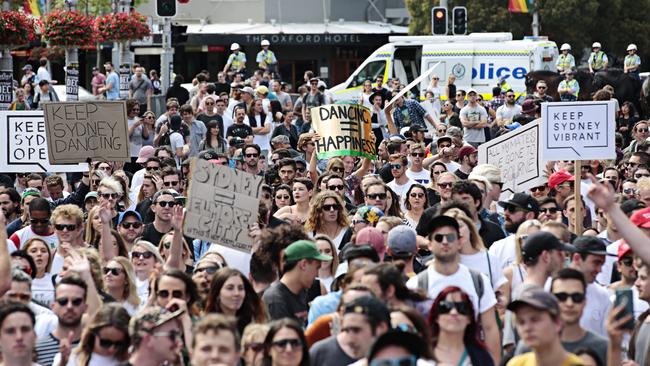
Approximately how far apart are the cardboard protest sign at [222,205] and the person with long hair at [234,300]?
6.80 ft

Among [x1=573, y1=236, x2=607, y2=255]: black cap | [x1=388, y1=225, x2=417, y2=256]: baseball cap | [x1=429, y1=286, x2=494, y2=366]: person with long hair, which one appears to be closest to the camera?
[x1=429, y1=286, x2=494, y2=366]: person with long hair

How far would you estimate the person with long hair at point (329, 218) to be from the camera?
40.3 ft

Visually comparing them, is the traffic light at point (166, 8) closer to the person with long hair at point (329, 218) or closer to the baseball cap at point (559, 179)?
the baseball cap at point (559, 179)

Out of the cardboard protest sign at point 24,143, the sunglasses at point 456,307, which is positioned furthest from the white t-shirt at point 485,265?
the cardboard protest sign at point 24,143

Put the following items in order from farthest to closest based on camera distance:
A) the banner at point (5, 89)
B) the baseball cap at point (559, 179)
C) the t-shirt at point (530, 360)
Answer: the banner at point (5, 89) < the baseball cap at point (559, 179) < the t-shirt at point (530, 360)

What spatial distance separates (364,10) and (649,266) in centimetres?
5106

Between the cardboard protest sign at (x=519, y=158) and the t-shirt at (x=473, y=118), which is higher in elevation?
the cardboard protest sign at (x=519, y=158)

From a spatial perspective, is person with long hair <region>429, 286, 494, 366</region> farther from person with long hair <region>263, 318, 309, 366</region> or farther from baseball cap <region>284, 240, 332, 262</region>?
baseball cap <region>284, 240, 332, 262</region>

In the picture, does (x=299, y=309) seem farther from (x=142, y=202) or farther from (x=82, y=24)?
(x=82, y=24)

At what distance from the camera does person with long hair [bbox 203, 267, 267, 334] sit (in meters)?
9.02

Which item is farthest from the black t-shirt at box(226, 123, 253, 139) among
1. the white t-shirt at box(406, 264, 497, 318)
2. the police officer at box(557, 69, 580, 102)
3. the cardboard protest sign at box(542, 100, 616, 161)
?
the white t-shirt at box(406, 264, 497, 318)

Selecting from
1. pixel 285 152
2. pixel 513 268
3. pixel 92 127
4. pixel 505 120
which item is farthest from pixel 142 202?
pixel 505 120

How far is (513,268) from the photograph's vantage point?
10242 mm

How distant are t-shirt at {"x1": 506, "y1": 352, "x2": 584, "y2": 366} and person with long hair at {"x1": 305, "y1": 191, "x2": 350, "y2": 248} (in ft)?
15.4
